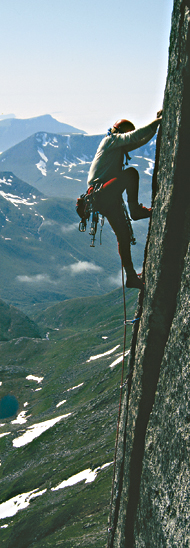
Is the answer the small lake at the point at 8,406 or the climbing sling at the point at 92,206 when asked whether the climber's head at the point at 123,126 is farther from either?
the small lake at the point at 8,406

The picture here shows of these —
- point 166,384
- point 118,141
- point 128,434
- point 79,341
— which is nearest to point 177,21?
point 118,141

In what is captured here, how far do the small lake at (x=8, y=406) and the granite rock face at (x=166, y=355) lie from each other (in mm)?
110596

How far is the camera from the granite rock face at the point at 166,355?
9.70 metres

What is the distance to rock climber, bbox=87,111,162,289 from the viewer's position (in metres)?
12.9

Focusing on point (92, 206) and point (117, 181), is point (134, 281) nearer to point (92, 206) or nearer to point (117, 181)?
point (92, 206)

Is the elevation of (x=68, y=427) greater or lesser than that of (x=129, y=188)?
lesser

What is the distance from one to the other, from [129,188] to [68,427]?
263ft

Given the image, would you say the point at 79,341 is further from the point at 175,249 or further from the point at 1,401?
the point at 175,249

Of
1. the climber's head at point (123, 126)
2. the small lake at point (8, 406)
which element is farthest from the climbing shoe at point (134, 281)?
the small lake at point (8, 406)

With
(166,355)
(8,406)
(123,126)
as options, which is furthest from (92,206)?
(8,406)

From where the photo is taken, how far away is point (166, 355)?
11.3 m

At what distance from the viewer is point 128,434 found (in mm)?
13672

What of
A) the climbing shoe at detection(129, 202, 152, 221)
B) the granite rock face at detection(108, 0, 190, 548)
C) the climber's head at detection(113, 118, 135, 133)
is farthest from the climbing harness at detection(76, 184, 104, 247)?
the granite rock face at detection(108, 0, 190, 548)

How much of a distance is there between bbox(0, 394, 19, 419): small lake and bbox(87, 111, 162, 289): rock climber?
111810 millimetres
